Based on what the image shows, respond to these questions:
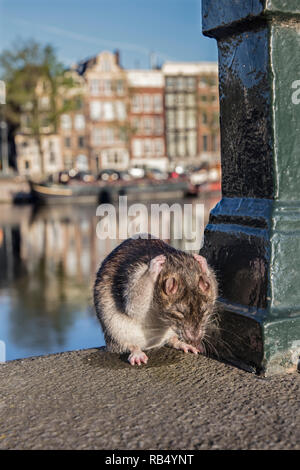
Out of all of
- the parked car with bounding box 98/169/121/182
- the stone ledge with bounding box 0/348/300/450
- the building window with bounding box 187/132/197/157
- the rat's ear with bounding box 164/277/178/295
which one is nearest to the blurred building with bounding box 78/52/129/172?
the building window with bounding box 187/132/197/157

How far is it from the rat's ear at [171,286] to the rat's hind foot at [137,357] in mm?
449

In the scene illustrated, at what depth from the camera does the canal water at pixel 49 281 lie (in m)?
11.1

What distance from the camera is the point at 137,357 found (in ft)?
9.55

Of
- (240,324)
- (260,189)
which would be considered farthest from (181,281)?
(260,189)

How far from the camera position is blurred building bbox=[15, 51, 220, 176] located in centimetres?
5328

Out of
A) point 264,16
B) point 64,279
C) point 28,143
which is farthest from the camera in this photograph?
point 28,143

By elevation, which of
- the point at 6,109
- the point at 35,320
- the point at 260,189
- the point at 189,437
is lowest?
the point at 35,320

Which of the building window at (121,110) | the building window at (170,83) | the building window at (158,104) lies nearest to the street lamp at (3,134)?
the building window at (121,110)

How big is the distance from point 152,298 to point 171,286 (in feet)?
0.45

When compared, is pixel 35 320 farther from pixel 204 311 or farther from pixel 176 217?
pixel 176 217

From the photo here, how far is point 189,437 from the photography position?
80.3 inches

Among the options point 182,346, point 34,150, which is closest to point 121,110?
point 34,150

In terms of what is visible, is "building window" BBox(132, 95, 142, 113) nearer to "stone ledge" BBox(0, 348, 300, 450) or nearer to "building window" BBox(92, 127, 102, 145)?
"building window" BBox(92, 127, 102, 145)

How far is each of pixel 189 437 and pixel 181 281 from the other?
0.80 metres
